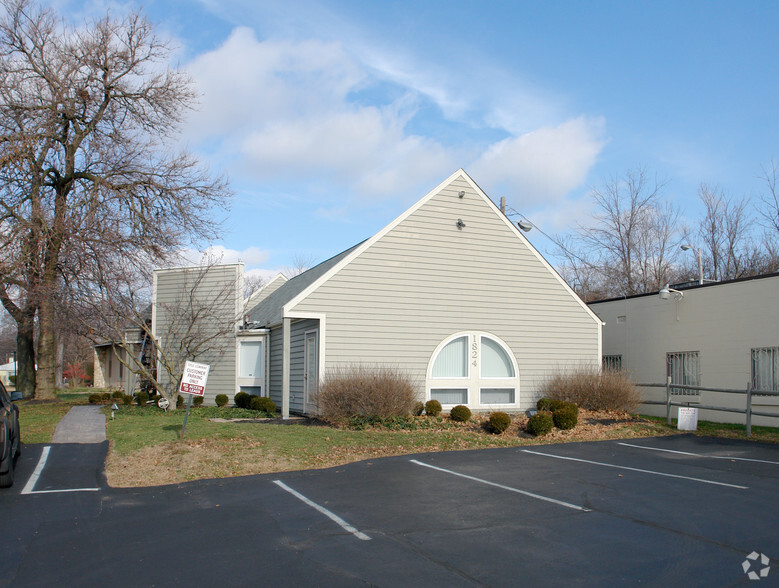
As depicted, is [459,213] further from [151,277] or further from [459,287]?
[151,277]

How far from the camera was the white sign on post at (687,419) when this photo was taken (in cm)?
1670

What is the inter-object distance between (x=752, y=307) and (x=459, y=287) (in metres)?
8.07

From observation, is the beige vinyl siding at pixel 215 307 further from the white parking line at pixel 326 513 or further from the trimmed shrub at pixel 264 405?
the white parking line at pixel 326 513

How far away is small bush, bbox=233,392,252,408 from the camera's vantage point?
21078 millimetres

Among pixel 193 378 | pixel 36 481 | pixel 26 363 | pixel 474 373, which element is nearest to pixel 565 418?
pixel 474 373

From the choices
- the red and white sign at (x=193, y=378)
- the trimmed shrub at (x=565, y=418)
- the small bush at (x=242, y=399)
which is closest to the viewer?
the red and white sign at (x=193, y=378)

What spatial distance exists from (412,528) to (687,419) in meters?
12.3

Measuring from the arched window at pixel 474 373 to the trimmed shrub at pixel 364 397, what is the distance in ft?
8.01

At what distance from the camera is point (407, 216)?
1822cm

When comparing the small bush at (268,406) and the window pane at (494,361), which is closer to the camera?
the window pane at (494,361)

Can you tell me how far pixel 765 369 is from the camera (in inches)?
687

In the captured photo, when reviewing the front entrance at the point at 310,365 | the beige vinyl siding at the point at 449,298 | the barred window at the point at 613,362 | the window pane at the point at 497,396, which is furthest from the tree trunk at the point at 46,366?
the barred window at the point at 613,362

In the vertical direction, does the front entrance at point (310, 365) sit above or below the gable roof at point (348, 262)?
Result: below

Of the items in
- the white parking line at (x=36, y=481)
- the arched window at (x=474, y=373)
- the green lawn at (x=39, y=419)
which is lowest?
the white parking line at (x=36, y=481)
